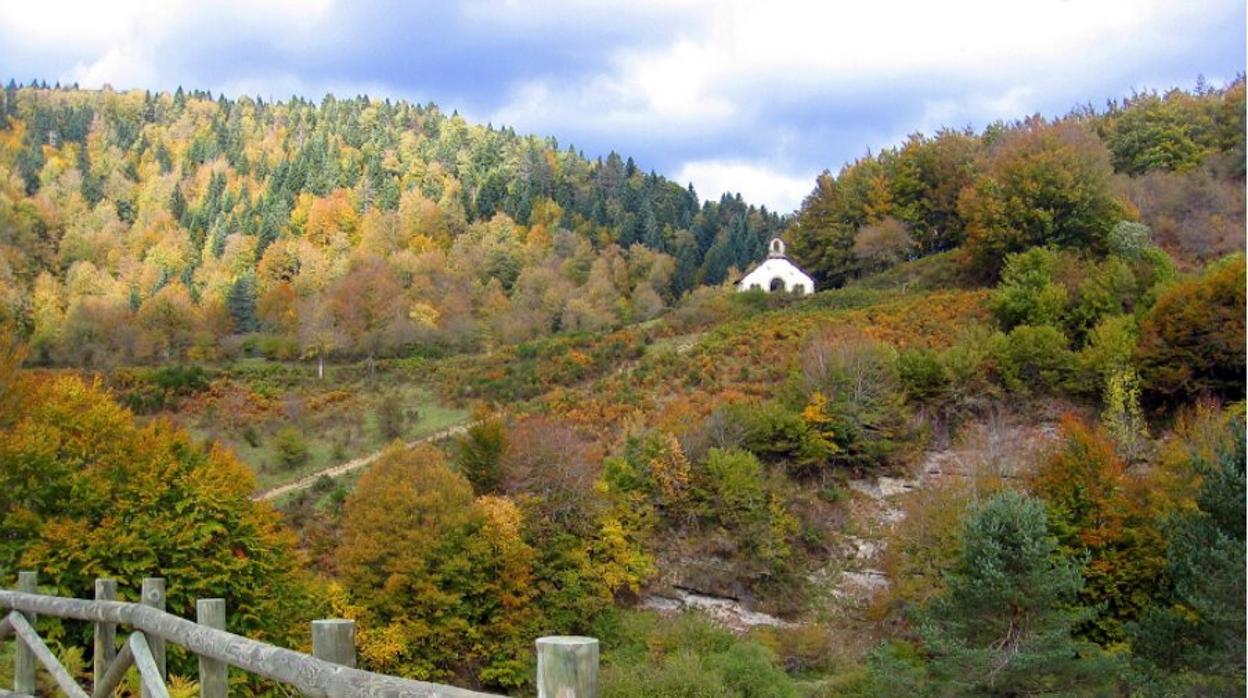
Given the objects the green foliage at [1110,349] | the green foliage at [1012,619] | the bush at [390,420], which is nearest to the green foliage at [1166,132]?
the green foliage at [1110,349]

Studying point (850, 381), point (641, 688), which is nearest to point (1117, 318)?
point (850, 381)

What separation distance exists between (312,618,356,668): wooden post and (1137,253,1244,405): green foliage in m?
16.5

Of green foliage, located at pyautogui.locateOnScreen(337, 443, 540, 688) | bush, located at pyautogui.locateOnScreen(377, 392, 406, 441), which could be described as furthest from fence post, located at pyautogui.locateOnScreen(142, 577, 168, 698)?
bush, located at pyautogui.locateOnScreen(377, 392, 406, 441)

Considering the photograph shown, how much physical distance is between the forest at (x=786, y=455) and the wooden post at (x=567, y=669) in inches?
214

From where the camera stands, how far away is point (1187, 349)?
20672mm

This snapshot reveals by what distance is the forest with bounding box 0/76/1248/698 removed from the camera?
14.1m

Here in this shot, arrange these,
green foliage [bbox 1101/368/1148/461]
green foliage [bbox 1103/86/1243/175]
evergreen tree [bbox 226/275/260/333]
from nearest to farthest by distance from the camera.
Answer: green foliage [bbox 1101/368/1148/461] → green foliage [bbox 1103/86/1243/175] → evergreen tree [bbox 226/275/260/333]

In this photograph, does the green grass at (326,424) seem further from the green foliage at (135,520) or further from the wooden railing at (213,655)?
the wooden railing at (213,655)

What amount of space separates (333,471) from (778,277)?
26.0 m

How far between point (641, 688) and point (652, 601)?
6512mm

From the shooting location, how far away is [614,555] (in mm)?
21406

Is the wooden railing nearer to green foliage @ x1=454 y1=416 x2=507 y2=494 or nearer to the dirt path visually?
green foliage @ x1=454 y1=416 x2=507 y2=494

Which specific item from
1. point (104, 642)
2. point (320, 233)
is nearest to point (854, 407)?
point (104, 642)

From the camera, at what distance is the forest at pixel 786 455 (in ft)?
46.3
